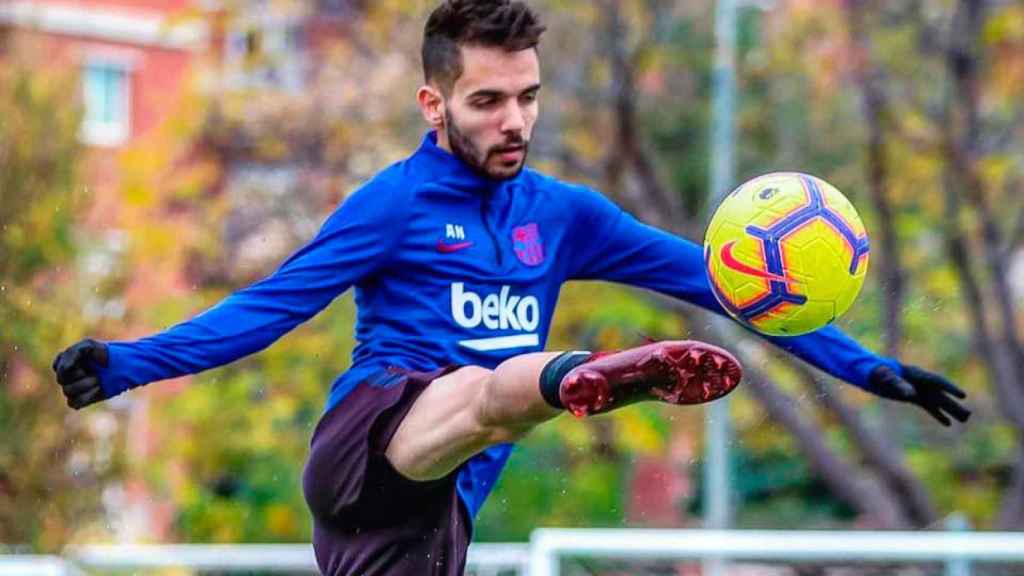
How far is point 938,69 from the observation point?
1769cm

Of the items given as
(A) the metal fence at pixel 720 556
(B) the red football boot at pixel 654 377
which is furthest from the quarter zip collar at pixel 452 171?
(A) the metal fence at pixel 720 556

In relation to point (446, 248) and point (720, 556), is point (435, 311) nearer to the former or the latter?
point (446, 248)

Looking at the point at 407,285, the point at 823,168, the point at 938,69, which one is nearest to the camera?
the point at 407,285

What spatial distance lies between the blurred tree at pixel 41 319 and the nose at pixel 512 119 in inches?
326

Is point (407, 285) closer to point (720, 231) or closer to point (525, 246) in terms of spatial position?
point (525, 246)

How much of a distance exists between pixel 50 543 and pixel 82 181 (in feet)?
12.8

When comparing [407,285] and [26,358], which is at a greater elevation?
[407,285]

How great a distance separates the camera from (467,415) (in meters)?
6.14

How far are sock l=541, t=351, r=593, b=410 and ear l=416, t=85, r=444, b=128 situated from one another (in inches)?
52.5

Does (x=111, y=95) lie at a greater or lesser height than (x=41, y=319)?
greater

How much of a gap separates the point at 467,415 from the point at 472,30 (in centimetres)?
142

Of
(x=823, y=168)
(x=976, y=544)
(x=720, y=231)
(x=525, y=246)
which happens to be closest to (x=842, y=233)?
(x=720, y=231)

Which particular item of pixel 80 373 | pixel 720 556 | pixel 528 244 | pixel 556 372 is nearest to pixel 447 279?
pixel 528 244

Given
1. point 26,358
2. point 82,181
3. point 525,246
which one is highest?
point 525,246
